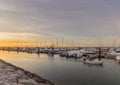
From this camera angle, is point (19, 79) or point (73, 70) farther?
point (73, 70)

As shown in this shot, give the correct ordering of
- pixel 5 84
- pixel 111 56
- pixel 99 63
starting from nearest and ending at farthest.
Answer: pixel 5 84
pixel 99 63
pixel 111 56

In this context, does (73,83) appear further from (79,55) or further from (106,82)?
(79,55)

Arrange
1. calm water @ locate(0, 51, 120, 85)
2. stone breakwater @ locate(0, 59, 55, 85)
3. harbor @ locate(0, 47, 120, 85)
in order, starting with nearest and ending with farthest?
stone breakwater @ locate(0, 59, 55, 85)
calm water @ locate(0, 51, 120, 85)
harbor @ locate(0, 47, 120, 85)

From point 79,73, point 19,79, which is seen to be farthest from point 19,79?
point 79,73

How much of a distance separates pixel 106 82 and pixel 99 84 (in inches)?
68.3

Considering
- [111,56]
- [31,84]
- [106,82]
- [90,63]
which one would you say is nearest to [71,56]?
[111,56]

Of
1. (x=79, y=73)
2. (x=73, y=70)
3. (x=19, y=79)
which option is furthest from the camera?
(x=73, y=70)

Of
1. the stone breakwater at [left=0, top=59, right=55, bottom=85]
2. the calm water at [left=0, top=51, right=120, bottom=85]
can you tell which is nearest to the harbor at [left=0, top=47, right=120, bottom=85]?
the calm water at [left=0, top=51, right=120, bottom=85]

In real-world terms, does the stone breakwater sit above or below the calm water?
above

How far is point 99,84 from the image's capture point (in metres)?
27.3

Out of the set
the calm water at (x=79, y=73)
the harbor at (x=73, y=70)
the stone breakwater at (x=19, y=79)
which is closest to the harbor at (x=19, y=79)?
the stone breakwater at (x=19, y=79)

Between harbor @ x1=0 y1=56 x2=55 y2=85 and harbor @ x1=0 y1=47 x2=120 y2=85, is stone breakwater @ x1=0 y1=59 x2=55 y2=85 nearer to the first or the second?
harbor @ x1=0 y1=56 x2=55 y2=85

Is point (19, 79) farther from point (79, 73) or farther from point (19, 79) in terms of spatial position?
point (79, 73)

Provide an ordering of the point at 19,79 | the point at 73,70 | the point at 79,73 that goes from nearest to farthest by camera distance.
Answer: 1. the point at 19,79
2. the point at 79,73
3. the point at 73,70
